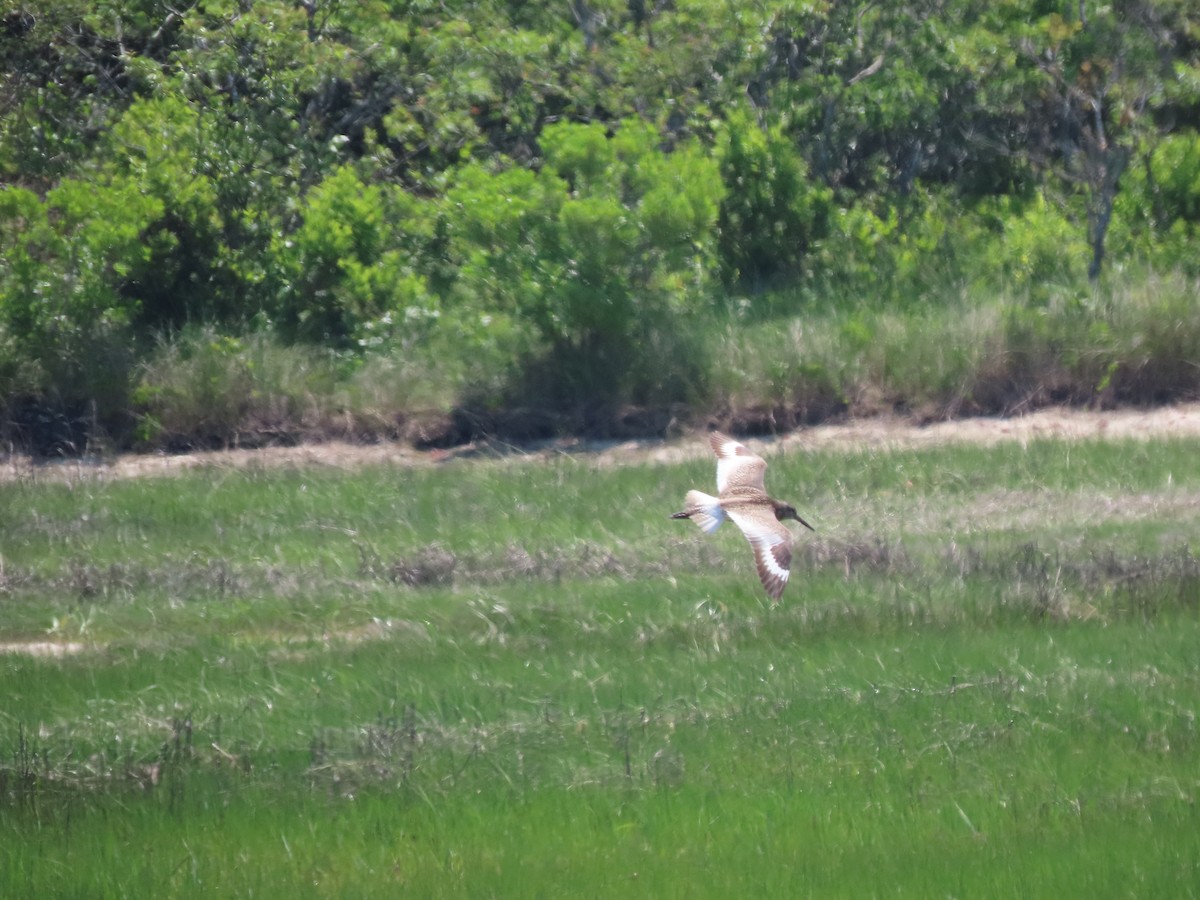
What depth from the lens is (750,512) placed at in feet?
28.9

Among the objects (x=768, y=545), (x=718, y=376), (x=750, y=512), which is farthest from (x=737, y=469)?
(x=718, y=376)

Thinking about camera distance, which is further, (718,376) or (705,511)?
(718,376)

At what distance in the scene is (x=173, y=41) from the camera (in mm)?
22094

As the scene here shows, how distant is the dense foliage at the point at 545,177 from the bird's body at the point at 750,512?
7694 mm

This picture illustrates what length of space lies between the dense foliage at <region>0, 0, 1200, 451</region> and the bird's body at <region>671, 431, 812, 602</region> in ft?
25.2

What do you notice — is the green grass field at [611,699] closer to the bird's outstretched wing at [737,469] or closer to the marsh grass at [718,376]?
the bird's outstretched wing at [737,469]

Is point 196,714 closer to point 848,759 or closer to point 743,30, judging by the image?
point 848,759

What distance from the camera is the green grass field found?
6539mm

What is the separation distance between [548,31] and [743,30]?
293 cm

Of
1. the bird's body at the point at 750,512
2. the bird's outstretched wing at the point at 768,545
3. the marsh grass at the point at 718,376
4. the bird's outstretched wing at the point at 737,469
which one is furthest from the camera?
the marsh grass at the point at 718,376

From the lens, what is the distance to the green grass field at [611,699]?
654 cm

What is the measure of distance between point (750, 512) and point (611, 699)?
4.10 feet

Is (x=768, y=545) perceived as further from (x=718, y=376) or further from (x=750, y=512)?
(x=718, y=376)

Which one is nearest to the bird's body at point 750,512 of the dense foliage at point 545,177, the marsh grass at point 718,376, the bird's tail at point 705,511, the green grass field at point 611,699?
the bird's tail at point 705,511
